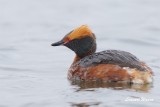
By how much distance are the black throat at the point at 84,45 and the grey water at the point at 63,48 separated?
74 cm

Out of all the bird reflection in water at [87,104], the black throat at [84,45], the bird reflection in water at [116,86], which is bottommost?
the bird reflection in water at [87,104]

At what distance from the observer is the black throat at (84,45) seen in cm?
1820

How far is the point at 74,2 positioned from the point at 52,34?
602 centimetres

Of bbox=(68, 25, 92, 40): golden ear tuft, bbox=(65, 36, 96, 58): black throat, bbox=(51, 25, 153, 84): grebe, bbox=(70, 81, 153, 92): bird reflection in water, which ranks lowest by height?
bbox=(70, 81, 153, 92): bird reflection in water

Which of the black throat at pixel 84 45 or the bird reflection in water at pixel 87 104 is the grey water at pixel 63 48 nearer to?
the bird reflection in water at pixel 87 104

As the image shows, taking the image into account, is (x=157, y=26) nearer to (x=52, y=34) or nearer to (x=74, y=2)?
(x=52, y=34)

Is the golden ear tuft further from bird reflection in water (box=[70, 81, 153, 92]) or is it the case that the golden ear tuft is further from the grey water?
bird reflection in water (box=[70, 81, 153, 92])

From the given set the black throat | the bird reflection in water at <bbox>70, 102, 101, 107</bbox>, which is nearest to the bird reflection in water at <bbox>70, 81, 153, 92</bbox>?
the black throat

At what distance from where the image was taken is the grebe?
17.0 meters

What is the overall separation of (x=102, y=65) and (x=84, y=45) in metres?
1.23

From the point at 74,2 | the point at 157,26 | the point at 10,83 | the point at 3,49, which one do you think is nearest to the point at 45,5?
the point at 74,2

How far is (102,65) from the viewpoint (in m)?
17.2

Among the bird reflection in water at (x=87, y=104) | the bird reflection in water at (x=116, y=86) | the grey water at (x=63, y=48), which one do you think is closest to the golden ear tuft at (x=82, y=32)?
the grey water at (x=63, y=48)

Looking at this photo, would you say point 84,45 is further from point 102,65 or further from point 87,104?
point 87,104
